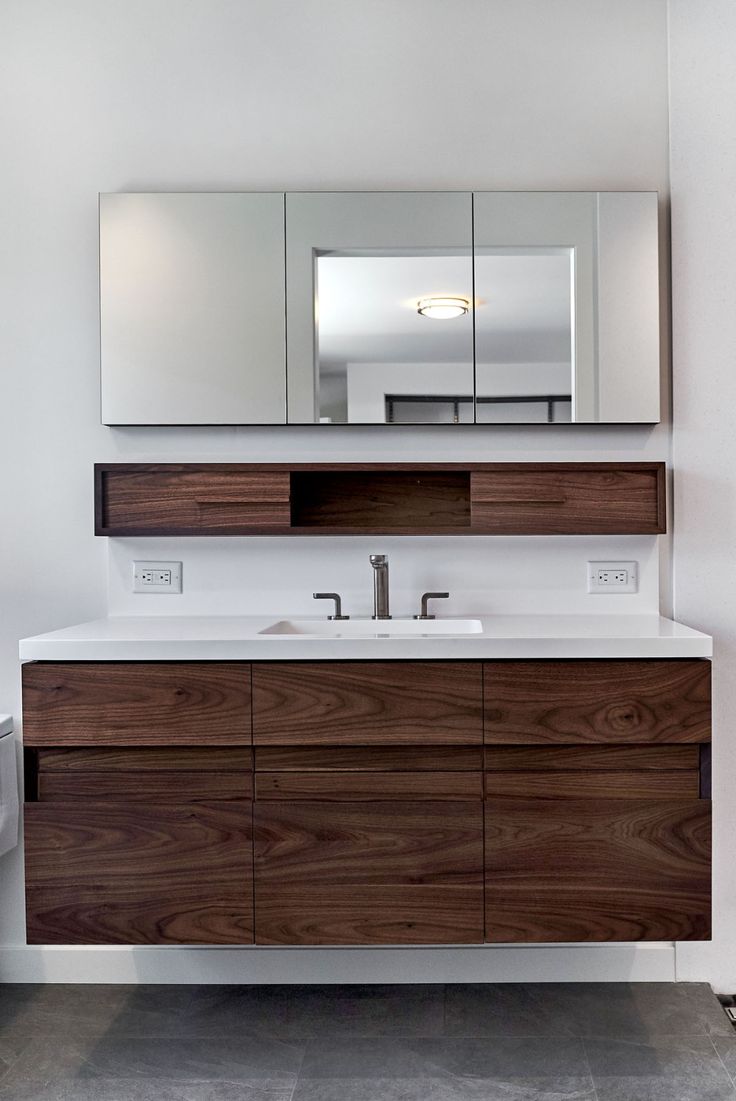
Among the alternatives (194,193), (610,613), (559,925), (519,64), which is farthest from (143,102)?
(559,925)

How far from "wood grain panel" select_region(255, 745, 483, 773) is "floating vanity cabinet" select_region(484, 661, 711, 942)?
0.19 ft

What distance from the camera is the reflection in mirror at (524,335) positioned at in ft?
6.78

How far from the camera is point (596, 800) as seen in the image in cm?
163

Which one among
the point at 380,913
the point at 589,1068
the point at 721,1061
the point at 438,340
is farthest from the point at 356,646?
the point at 721,1061

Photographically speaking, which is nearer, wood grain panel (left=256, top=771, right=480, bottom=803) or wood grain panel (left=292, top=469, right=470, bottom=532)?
wood grain panel (left=256, top=771, right=480, bottom=803)

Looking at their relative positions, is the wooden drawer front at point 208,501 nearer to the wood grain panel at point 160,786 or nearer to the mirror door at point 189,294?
the mirror door at point 189,294

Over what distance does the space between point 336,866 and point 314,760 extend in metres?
0.22

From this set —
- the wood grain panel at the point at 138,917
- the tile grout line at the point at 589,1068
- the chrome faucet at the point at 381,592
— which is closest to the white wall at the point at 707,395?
the tile grout line at the point at 589,1068

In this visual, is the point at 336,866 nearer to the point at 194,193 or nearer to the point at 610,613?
the point at 610,613

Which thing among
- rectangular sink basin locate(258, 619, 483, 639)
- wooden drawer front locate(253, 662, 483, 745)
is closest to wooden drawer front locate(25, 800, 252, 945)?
wooden drawer front locate(253, 662, 483, 745)

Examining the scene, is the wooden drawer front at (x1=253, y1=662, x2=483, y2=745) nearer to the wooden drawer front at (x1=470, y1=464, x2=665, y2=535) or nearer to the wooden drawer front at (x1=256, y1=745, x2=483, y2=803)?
the wooden drawer front at (x1=256, y1=745, x2=483, y2=803)

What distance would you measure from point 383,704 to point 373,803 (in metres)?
0.20

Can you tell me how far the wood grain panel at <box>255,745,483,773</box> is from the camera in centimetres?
163

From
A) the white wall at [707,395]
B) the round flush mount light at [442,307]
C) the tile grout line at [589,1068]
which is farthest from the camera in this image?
the round flush mount light at [442,307]
